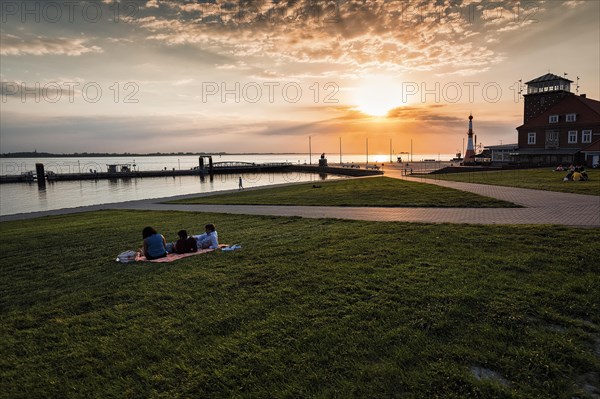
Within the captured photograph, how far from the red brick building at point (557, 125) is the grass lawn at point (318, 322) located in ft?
147

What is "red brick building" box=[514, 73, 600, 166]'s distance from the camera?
4581 centimetres

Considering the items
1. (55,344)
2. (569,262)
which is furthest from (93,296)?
(569,262)

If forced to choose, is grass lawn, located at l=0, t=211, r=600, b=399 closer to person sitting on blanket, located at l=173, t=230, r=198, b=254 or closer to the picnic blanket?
the picnic blanket

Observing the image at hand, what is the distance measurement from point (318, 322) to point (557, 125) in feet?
190

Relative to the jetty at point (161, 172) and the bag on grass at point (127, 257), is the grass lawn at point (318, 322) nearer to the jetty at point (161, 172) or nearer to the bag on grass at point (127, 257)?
the bag on grass at point (127, 257)

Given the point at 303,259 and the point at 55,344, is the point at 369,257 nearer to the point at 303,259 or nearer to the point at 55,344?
the point at 303,259

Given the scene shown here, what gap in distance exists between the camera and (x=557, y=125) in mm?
49250

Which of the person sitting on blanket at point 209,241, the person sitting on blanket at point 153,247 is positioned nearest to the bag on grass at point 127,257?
the person sitting on blanket at point 153,247

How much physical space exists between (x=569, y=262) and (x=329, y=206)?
12203 millimetres

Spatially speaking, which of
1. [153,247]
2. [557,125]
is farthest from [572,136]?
[153,247]

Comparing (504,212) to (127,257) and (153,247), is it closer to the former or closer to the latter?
(153,247)

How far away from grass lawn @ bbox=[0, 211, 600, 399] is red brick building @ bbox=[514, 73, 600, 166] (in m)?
44.7

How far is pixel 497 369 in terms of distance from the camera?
4277mm

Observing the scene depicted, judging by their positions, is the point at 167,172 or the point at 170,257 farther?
the point at 167,172
